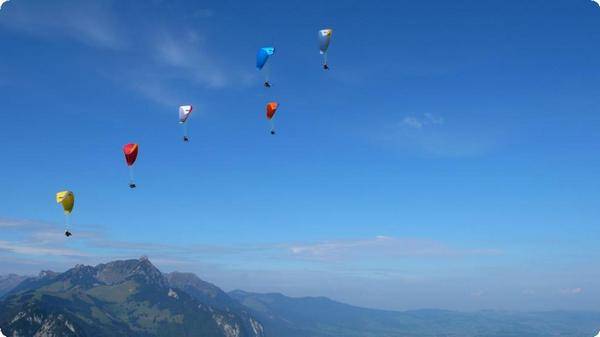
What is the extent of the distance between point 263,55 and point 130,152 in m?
31.4

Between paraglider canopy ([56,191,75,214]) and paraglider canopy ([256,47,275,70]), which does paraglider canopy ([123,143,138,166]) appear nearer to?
paraglider canopy ([56,191,75,214])

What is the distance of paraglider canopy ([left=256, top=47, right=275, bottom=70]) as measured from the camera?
94.4 m

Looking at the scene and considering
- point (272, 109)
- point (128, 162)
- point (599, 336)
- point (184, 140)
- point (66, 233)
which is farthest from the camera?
point (272, 109)

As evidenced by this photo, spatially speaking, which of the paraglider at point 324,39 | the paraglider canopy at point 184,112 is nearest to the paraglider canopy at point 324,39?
the paraglider at point 324,39

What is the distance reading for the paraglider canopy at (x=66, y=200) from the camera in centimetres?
8386

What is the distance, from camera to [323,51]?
90.6 metres

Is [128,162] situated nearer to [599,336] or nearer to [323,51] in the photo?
[323,51]

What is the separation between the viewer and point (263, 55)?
95.6m

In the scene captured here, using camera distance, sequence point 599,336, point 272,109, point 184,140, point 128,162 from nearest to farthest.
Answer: point 599,336 < point 184,140 < point 128,162 < point 272,109

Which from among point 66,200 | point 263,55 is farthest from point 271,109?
point 66,200

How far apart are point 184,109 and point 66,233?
163ft

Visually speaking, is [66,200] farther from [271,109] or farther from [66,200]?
[271,109]

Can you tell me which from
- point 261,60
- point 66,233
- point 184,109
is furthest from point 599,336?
point 184,109

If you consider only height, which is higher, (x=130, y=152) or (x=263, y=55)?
(x=263, y=55)
